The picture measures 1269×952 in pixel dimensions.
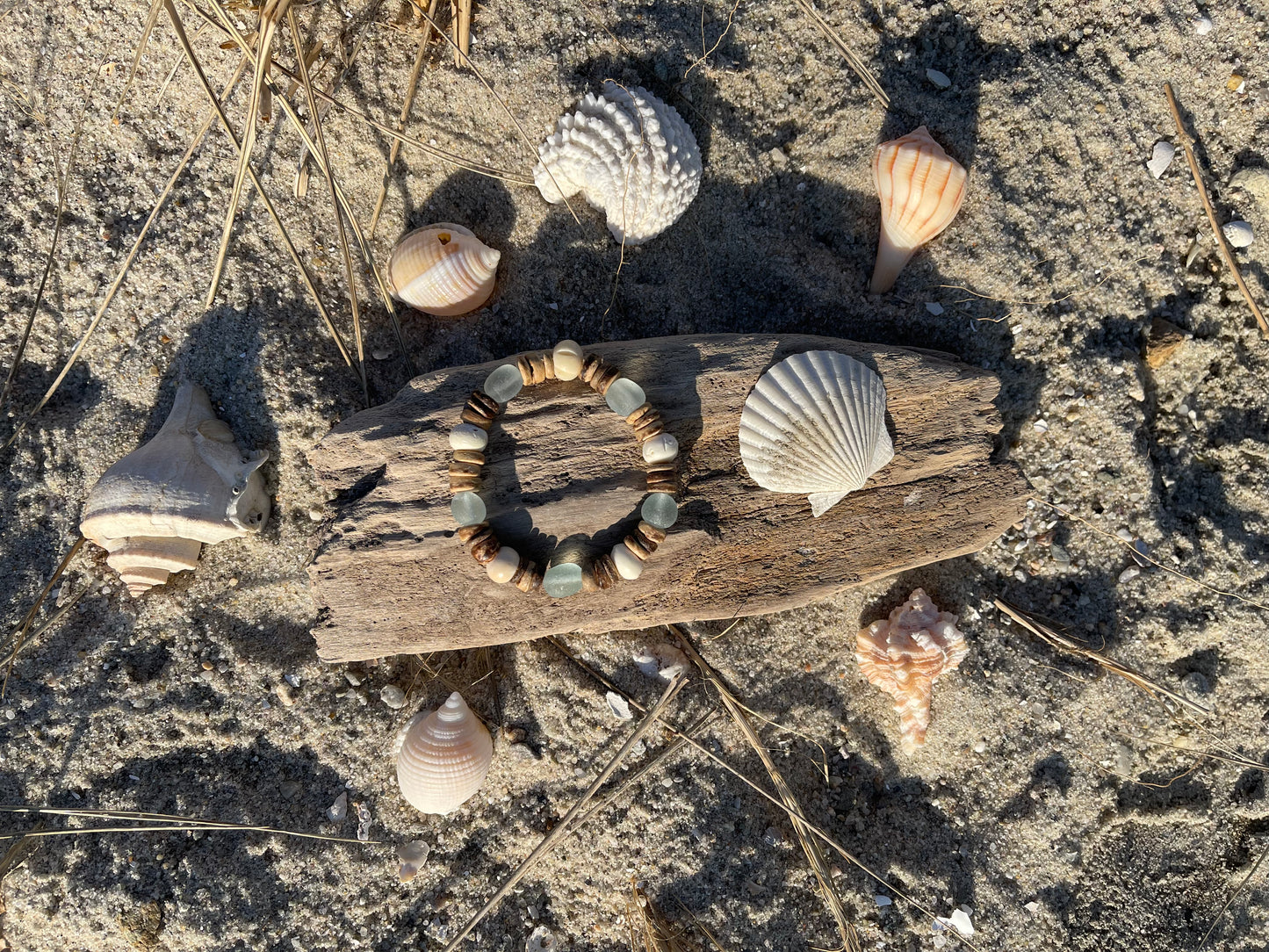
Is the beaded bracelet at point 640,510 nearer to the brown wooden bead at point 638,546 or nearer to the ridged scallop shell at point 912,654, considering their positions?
the brown wooden bead at point 638,546

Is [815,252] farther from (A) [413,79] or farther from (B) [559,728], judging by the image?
(B) [559,728]

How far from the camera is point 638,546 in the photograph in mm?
3107

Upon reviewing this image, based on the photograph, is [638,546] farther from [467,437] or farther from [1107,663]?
[1107,663]

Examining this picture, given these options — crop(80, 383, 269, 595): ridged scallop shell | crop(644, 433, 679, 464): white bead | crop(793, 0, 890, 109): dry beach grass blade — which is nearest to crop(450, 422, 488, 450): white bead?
crop(644, 433, 679, 464): white bead

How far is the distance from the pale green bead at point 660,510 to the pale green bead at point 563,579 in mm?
374

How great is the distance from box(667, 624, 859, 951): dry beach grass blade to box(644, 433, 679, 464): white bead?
3.07ft

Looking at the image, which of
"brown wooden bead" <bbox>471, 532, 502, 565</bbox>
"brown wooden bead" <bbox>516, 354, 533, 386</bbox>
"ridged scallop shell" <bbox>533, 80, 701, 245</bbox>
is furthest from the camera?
"ridged scallop shell" <bbox>533, 80, 701, 245</bbox>

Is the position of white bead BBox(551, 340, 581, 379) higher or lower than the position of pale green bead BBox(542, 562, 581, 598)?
higher

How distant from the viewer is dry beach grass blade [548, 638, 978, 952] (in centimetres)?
343

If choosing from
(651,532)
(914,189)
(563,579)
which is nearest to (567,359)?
(651,532)

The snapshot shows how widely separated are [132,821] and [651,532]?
2781 mm

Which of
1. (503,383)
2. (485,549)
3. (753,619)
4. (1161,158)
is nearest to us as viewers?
(485,549)

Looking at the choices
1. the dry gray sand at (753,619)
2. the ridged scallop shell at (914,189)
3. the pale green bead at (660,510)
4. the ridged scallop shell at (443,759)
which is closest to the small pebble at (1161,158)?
the dry gray sand at (753,619)

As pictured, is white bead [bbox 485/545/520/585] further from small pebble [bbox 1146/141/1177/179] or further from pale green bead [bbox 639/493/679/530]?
small pebble [bbox 1146/141/1177/179]
